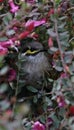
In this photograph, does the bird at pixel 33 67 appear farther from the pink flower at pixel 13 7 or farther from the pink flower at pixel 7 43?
the pink flower at pixel 13 7

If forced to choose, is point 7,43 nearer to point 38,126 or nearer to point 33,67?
point 33,67

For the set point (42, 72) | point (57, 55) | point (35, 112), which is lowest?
point (35, 112)

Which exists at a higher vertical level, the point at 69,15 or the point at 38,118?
the point at 69,15

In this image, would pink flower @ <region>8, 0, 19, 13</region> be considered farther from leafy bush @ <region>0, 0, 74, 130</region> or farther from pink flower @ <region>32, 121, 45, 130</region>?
pink flower @ <region>32, 121, 45, 130</region>

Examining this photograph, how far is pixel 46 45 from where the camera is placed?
6.52 feet

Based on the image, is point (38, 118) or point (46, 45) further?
point (46, 45)

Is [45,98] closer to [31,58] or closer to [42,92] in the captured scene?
[42,92]

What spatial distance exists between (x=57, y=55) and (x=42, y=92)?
23 centimetres

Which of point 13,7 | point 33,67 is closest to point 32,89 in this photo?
point 33,67

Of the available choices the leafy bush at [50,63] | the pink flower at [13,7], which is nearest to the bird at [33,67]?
the leafy bush at [50,63]

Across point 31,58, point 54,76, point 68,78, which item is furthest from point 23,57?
point 68,78

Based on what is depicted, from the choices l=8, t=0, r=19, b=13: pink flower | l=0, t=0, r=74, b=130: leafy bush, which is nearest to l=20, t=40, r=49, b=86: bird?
l=0, t=0, r=74, b=130: leafy bush

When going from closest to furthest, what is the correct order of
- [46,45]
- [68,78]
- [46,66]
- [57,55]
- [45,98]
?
[68,78], [57,55], [45,98], [46,66], [46,45]

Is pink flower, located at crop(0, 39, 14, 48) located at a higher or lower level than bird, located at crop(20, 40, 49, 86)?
higher
